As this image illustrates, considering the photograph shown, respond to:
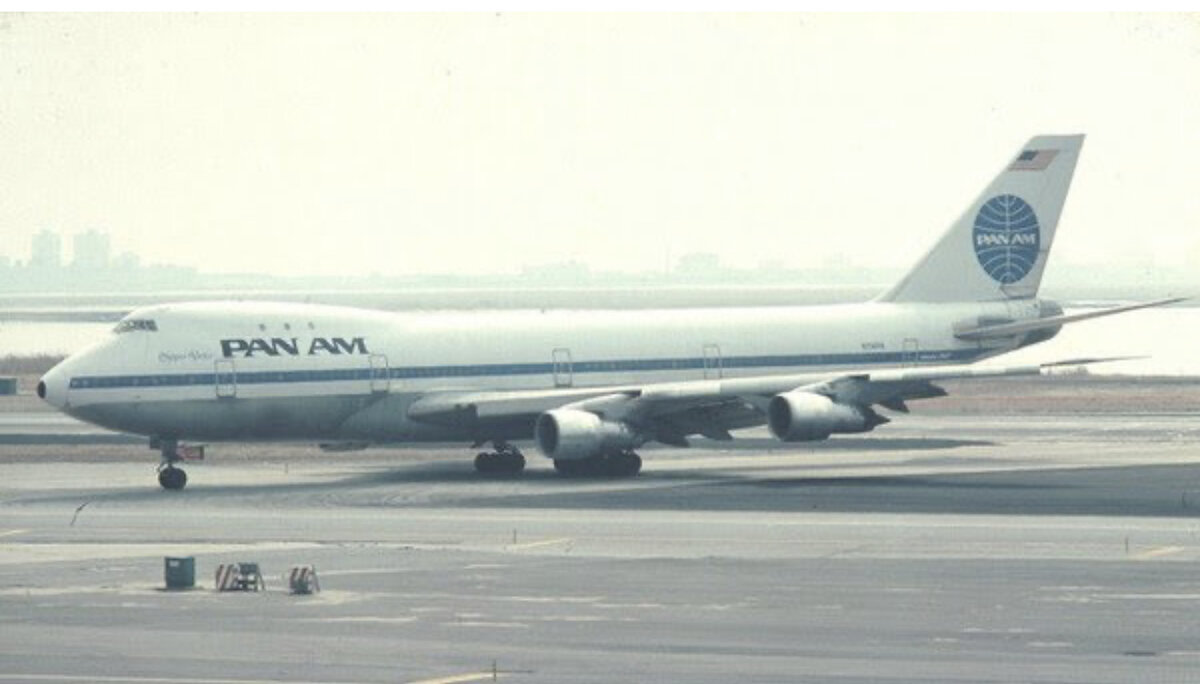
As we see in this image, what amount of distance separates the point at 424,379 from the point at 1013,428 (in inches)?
1081

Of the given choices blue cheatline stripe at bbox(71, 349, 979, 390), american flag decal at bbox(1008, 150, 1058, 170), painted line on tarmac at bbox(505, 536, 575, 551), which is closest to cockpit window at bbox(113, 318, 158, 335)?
blue cheatline stripe at bbox(71, 349, 979, 390)

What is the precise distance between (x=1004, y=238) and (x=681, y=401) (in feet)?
49.9

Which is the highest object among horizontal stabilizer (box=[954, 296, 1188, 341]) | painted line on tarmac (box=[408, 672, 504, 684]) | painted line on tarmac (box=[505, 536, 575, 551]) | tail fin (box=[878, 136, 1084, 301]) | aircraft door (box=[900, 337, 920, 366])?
tail fin (box=[878, 136, 1084, 301])

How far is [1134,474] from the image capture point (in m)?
63.3

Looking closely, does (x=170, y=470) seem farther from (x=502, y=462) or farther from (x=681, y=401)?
(x=681, y=401)

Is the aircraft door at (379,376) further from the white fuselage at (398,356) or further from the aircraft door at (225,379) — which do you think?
the aircraft door at (225,379)

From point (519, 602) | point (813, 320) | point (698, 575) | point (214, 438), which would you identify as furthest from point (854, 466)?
point (519, 602)

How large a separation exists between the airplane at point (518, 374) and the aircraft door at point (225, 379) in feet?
0.16

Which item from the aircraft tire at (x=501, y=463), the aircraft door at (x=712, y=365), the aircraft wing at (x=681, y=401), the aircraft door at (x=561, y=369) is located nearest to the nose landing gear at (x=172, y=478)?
the aircraft wing at (x=681, y=401)

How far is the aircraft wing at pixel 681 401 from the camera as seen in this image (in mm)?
64875

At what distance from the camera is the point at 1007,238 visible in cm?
7625

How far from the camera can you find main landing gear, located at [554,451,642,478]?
2589 inches

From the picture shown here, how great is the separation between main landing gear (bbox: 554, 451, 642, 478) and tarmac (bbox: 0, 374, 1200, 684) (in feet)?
2.40

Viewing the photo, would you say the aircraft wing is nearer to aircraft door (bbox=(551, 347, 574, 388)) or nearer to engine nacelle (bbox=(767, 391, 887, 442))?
engine nacelle (bbox=(767, 391, 887, 442))
